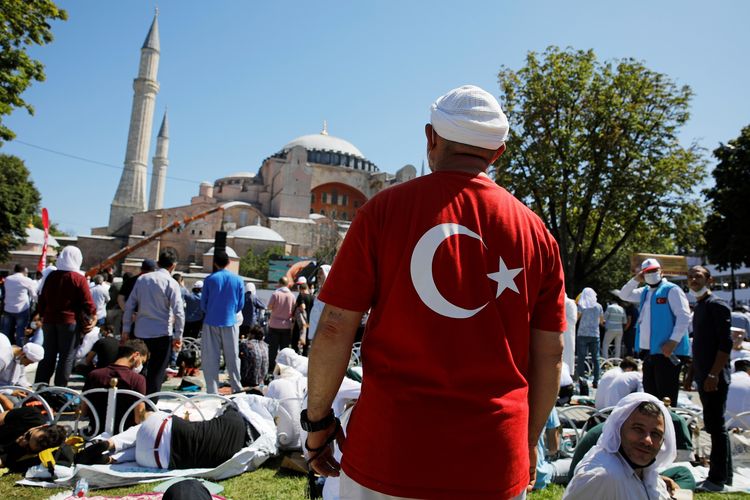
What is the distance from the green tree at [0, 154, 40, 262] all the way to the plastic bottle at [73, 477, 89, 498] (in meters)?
37.0

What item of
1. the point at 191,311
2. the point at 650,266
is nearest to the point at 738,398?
the point at 650,266

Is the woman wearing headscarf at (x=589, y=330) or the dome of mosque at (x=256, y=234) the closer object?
the woman wearing headscarf at (x=589, y=330)

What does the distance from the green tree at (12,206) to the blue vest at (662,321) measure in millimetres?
38706

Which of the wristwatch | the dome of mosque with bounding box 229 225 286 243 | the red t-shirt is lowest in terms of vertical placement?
the wristwatch

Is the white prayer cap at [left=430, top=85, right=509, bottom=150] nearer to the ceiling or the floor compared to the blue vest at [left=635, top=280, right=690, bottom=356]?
nearer to the ceiling

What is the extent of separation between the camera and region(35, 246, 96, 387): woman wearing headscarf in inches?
246

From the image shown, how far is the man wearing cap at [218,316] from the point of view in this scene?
645cm

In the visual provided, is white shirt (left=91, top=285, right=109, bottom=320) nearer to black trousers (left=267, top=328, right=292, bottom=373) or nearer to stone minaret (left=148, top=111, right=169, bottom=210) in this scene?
black trousers (left=267, top=328, right=292, bottom=373)

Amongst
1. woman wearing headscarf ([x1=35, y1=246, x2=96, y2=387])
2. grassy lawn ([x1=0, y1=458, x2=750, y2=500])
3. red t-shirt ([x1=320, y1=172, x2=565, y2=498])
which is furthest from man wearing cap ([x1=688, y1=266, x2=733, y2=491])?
woman wearing headscarf ([x1=35, y1=246, x2=96, y2=387])

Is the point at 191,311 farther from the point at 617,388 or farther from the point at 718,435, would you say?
the point at 718,435

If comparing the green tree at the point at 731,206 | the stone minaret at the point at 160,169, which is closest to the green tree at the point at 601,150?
the green tree at the point at 731,206

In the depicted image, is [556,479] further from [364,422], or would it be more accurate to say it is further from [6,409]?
[6,409]

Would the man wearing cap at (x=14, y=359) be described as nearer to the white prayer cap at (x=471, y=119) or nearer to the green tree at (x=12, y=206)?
the white prayer cap at (x=471, y=119)

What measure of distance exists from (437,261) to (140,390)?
4.16 m
